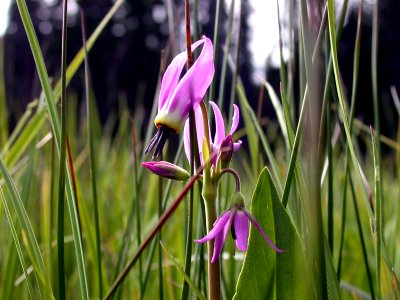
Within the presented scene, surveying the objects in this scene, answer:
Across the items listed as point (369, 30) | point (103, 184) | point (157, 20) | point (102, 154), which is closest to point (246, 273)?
point (103, 184)

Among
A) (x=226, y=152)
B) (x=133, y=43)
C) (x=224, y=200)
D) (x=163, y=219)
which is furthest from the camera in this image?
(x=133, y=43)

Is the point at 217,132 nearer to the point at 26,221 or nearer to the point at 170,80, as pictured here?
the point at 170,80

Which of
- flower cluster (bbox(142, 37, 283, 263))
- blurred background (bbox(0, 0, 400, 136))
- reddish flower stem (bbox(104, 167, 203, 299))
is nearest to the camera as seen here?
reddish flower stem (bbox(104, 167, 203, 299))

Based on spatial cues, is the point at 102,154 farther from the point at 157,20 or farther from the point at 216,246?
the point at 157,20

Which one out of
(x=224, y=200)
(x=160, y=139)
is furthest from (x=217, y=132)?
(x=224, y=200)

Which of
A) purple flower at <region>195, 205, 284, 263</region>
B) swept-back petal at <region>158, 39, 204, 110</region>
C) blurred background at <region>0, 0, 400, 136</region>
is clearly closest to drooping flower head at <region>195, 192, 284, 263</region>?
purple flower at <region>195, 205, 284, 263</region>

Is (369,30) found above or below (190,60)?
above

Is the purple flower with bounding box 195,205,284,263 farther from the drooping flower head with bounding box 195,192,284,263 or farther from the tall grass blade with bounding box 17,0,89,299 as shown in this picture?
the tall grass blade with bounding box 17,0,89,299
